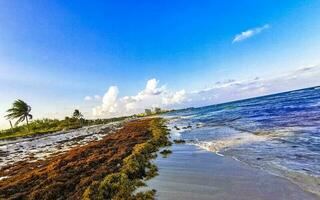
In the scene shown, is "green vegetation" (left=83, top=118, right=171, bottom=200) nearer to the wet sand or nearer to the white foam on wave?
the wet sand

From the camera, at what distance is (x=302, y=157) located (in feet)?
34.3

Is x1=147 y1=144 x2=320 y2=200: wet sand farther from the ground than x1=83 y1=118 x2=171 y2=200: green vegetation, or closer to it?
closer to it

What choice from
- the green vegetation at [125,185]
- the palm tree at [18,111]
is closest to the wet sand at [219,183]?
the green vegetation at [125,185]

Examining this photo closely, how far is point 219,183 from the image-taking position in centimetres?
809

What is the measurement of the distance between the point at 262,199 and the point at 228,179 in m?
2.07

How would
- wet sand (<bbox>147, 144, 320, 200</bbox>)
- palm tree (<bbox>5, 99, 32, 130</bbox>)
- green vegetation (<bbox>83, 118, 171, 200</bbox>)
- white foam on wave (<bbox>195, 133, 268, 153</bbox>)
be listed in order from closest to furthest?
wet sand (<bbox>147, 144, 320, 200</bbox>) → green vegetation (<bbox>83, 118, 171, 200</bbox>) → white foam on wave (<bbox>195, 133, 268, 153</bbox>) → palm tree (<bbox>5, 99, 32, 130</bbox>)

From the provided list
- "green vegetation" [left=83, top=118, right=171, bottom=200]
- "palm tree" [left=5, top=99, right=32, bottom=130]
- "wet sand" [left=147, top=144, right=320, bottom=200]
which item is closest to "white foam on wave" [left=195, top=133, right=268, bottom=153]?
"wet sand" [left=147, top=144, right=320, bottom=200]

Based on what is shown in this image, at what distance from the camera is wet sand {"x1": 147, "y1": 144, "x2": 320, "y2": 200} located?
6.82 metres

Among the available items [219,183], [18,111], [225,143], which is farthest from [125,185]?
[18,111]

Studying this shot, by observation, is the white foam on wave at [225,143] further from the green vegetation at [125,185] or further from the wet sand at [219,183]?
the green vegetation at [125,185]

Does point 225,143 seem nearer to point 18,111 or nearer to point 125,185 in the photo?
point 125,185

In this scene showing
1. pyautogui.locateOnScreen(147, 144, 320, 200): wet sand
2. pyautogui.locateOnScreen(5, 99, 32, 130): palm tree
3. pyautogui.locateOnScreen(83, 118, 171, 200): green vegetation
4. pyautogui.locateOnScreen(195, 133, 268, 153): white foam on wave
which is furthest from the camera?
pyautogui.locateOnScreen(5, 99, 32, 130): palm tree

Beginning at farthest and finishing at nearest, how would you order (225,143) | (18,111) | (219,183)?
(18,111) → (225,143) → (219,183)

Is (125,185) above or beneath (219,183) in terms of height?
above
